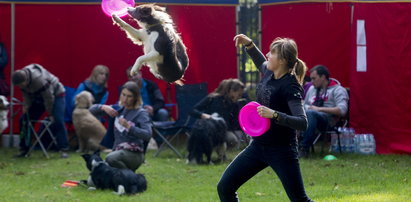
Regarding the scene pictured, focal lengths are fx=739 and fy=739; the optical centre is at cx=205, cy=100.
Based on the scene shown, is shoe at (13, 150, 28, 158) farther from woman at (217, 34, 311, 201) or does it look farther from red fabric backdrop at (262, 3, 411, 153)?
woman at (217, 34, 311, 201)

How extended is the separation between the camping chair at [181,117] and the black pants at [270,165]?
527cm

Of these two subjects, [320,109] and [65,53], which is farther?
[65,53]

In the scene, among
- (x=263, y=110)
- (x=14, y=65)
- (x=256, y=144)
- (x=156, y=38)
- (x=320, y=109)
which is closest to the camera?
(x=156, y=38)

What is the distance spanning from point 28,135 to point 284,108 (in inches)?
251

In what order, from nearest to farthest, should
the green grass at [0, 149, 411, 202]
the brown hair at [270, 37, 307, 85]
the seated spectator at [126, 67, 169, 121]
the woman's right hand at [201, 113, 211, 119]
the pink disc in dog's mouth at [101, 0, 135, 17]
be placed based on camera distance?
the pink disc in dog's mouth at [101, 0, 135, 17]
the brown hair at [270, 37, 307, 85]
the green grass at [0, 149, 411, 202]
the woman's right hand at [201, 113, 211, 119]
the seated spectator at [126, 67, 169, 121]

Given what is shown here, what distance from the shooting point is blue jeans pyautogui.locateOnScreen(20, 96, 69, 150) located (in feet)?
34.9

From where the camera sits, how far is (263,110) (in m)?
4.77

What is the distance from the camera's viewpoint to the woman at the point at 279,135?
4969 mm

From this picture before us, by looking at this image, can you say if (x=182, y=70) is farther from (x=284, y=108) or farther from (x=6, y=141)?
(x=6, y=141)

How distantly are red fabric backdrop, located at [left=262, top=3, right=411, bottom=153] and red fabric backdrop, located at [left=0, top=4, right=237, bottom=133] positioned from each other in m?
0.80

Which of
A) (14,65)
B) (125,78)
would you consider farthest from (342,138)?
(14,65)

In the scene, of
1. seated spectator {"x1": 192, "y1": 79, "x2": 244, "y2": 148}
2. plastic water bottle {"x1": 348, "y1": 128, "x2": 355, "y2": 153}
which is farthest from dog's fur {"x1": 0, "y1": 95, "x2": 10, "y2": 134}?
plastic water bottle {"x1": 348, "y1": 128, "x2": 355, "y2": 153}

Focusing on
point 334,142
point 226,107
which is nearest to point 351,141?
point 334,142

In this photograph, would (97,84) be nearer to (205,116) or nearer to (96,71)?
(96,71)
